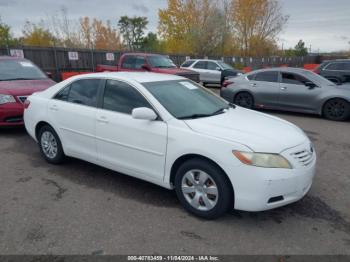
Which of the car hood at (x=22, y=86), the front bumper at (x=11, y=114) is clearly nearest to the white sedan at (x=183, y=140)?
the front bumper at (x=11, y=114)

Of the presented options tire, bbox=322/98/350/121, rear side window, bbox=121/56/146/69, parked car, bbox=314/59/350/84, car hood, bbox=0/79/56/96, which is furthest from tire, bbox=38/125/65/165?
parked car, bbox=314/59/350/84

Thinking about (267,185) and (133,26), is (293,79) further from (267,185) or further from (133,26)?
(133,26)

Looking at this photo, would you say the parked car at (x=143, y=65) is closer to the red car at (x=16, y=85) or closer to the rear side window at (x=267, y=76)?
the rear side window at (x=267, y=76)

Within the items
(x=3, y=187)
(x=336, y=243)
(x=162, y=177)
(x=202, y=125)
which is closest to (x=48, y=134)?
(x=3, y=187)

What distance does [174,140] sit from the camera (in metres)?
3.41

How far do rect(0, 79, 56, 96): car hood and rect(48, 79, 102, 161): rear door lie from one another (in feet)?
7.52

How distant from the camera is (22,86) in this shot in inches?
272

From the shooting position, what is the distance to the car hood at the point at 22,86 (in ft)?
21.6

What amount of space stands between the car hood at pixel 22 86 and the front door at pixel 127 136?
11.1ft

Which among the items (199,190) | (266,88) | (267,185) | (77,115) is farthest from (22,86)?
(266,88)

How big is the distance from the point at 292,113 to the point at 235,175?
295 inches

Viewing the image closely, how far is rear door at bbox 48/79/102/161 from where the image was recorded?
4258 mm

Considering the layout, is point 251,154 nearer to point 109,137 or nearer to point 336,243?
point 336,243

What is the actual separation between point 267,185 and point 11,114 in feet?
18.5
